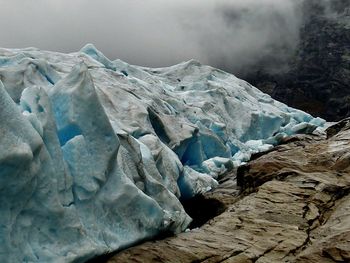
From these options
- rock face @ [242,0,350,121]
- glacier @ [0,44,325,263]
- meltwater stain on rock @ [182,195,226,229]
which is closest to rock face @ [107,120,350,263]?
meltwater stain on rock @ [182,195,226,229]

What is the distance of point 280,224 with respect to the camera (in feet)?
28.3

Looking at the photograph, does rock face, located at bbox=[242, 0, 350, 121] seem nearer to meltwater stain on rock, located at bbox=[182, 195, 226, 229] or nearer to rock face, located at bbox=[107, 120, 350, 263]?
meltwater stain on rock, located at bbox=[182, 195, 226, 229]

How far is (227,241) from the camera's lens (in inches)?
311

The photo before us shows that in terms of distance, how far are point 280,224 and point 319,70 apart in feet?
335

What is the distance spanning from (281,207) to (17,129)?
5.18 m

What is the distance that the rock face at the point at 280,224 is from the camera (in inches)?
283

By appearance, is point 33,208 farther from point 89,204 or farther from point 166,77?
point 166,77

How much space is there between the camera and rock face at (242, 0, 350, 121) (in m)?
A: 100

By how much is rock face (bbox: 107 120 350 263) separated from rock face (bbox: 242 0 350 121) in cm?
8750

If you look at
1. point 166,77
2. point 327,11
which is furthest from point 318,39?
point 166,77

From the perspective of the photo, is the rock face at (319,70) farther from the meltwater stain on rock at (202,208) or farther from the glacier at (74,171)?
the glacier at (74,171)

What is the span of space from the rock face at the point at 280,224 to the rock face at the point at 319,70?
87496mm

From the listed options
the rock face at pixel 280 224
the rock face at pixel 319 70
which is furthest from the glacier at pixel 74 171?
the rock face at pixel 319 70

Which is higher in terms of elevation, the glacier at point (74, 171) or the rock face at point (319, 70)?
the glacier at point (74, 171)
